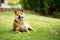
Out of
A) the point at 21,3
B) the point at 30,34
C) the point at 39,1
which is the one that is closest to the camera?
the point at 30,34

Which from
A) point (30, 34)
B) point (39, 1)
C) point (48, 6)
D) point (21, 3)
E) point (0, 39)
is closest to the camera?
point (0, 39)

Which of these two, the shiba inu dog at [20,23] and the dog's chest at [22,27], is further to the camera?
the dog's chest at [22,27]

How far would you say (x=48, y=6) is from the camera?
16.4 metres

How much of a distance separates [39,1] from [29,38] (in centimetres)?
997

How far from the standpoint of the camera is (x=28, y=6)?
19469 mm

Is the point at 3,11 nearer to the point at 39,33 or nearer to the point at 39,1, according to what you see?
the point at 39,1

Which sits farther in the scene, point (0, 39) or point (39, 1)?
point (39, 1)

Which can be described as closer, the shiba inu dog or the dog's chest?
the shiba inu dog

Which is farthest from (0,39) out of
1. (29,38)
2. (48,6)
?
(48,6)

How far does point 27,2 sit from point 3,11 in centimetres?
285

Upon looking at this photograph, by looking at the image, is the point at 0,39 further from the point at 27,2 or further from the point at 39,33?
the point at 27,2

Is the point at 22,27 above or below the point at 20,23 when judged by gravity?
below

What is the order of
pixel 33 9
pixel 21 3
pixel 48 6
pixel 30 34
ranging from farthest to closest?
pixel 21 3 → pixel 33 9 → pixel 48 6 → pixel 30 34

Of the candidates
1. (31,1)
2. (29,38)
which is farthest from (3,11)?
(29,38)
